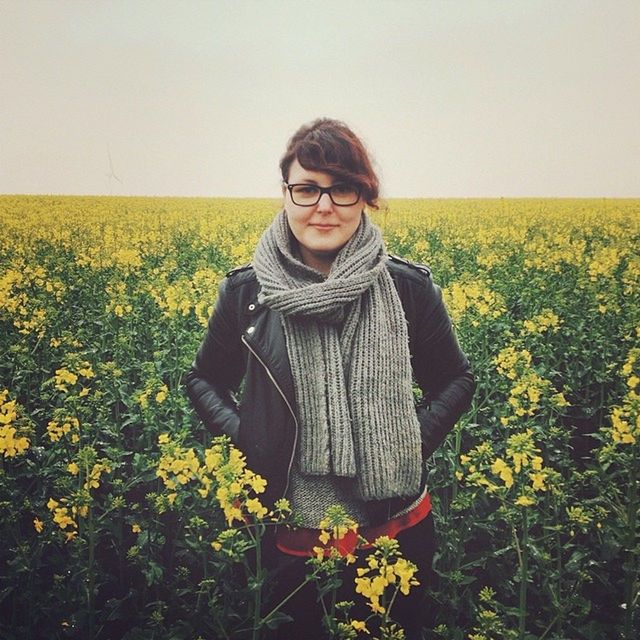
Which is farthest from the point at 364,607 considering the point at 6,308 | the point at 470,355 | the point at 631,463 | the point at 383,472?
the point at 6,308

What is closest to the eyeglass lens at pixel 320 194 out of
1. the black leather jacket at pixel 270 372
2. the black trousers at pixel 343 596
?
the black leather jacket at pixel 270 372

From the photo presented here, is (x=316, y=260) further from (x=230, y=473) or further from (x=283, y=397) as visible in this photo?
(x=230, y=473)

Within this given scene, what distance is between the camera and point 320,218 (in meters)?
1.78

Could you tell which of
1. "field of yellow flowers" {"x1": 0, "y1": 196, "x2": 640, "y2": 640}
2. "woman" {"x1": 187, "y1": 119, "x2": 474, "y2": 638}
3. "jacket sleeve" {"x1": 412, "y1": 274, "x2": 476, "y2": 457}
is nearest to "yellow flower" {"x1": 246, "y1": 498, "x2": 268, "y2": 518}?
"field of yellow flowers" {"x1": 0, "y1": 196, "x2": 640, "y2": 640}

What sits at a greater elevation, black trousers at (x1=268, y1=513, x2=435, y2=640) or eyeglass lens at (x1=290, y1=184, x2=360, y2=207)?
eyeglass lens at (x1=290, y1=184, x2=360, y2=207)

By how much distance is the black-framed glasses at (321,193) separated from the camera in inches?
68.9

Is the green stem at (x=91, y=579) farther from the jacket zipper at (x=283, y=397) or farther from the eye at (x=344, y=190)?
the eye at (x=344, y=190)

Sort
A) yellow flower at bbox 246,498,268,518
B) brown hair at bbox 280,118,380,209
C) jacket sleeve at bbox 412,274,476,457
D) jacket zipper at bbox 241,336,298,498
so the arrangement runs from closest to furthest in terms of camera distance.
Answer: yellow flower at bbox 246,498,268,518
brown hair at bbox 280,118,380,209
jacket zipper at bbox 241,336,298,498
jacket sleeve at bbox 412,274,476,457

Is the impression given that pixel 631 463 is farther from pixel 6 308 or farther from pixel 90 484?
pixel 6 308

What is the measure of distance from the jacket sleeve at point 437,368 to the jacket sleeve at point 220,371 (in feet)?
2.09

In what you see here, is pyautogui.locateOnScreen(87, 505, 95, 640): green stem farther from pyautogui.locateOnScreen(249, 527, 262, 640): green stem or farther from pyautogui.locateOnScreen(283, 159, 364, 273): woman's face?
pyautogui.locateOnScreen(283, 159, 364, 273): woman's face

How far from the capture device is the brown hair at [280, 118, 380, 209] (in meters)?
1.71

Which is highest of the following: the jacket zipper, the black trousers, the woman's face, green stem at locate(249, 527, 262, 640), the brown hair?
the brown hair

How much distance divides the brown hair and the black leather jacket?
346 millimetres
